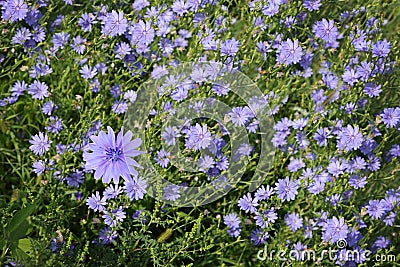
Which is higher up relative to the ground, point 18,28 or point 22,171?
point 18,28

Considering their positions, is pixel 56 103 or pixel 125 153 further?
pixel 56 103

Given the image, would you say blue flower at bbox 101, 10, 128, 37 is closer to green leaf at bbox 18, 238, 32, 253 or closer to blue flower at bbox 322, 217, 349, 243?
green leaf at bbox 18, 238, 32, 253

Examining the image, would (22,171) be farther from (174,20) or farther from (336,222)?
(336,222)

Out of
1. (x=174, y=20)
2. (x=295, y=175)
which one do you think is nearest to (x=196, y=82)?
(x=174, y=20)

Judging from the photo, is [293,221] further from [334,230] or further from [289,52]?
[289,52]

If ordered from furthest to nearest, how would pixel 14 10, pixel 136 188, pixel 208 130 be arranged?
pixel 14 10, pixel 208 130, pixel 136 188

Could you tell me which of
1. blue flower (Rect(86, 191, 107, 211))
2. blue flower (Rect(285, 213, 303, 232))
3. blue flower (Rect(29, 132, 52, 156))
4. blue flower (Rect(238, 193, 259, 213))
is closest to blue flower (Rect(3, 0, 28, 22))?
blue flower (Rect(29, 132, 52, 156))

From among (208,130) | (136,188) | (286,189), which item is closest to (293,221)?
(286,189)

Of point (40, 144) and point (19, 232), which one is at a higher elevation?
point (40, 144)

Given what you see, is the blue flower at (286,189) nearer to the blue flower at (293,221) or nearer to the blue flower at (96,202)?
the blue flower at (293,221)
